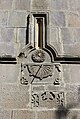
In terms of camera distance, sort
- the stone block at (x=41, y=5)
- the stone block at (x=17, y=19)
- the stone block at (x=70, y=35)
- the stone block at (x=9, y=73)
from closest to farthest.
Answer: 1. the stone block at (x=9, y=73)
2. the stone block at (x=70, y=35)
3. the stone block at (x=17, y=19)
4. the stone block at (x=41, y=5)

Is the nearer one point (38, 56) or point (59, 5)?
point (38, 56)

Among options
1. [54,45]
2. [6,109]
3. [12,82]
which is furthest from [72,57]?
[6,109]

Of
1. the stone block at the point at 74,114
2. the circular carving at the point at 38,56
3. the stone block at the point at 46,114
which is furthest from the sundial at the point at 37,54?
the stone block at the point at 74,114

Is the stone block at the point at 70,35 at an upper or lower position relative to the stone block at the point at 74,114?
upper

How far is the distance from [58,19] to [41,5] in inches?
16.4

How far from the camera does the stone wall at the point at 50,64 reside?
4328mm

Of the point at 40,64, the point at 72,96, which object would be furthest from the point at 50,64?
the point at 72,96

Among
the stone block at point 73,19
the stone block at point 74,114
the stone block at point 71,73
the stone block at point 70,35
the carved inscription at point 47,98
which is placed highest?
the stone block at point 73,19

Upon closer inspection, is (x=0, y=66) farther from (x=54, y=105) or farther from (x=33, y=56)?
(x=54, y=105)

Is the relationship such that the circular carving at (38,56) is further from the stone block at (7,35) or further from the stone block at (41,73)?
the stone block at (7,35)

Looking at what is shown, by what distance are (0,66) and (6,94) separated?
473 mm

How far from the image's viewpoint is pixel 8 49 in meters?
4.73

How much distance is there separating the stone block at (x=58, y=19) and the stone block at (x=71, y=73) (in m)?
0.76

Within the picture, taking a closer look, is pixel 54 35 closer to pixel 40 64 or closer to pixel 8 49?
pixel 40 64
